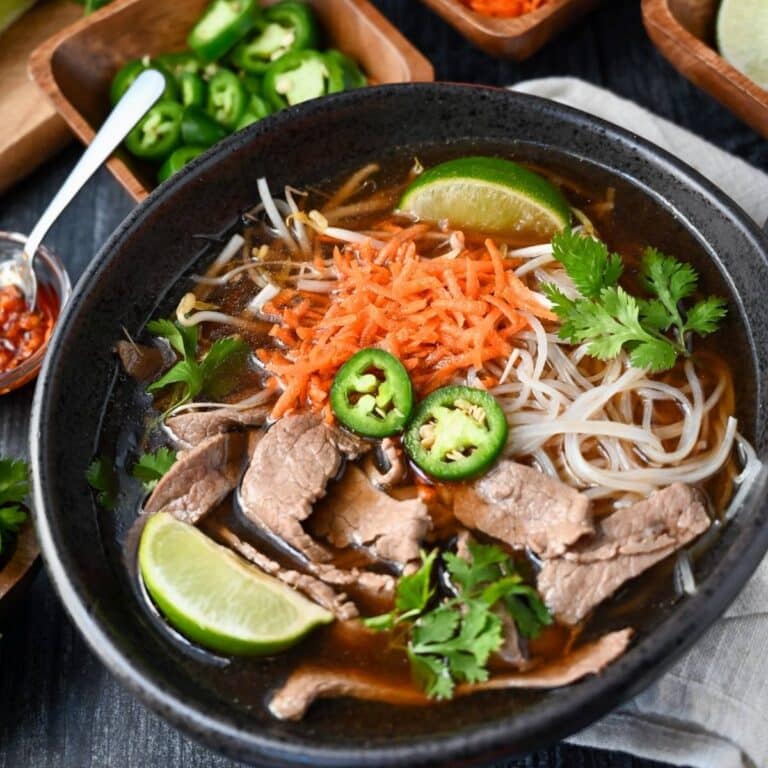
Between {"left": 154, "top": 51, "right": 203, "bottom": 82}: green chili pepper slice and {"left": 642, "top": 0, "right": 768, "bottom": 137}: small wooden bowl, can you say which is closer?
{"left": 642, "top": 0, "right": 768, "bottom": 137}: small wooden bowl

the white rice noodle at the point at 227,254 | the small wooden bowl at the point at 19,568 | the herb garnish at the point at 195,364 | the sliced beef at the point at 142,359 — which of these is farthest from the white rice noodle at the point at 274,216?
the small wooden bowl at the point at 19,568

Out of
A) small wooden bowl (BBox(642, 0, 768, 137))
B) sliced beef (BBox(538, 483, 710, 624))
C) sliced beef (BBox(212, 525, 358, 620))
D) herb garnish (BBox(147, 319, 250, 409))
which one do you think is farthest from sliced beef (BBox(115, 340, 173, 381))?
small wooden bowl (BBox(642, 0, 768, 137))

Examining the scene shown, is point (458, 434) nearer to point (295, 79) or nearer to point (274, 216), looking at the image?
point (274, 216)

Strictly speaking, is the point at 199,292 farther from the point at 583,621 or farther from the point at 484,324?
the point at 583,621

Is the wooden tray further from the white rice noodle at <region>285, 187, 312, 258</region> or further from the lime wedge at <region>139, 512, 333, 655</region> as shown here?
the lime wedge at <region>139, 512, 333, 655</region>

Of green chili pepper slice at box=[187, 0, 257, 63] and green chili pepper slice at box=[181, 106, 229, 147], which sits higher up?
green chili pepper slice at box=[187, 0, 257, 63]

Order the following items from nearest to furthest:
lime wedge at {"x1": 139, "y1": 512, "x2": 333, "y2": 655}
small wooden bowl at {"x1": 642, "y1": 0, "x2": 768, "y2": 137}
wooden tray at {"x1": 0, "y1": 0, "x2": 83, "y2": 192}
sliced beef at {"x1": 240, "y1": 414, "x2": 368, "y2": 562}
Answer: lime wedge at {"x1": 139, "y1": 512, "x2": 333, "y2": 655}
sliced beef at {"x1": 240, "y1": 414, "x2": 368, "y2": 562}
small wooden bowl at {"x1": 642, "y1": 0, "x2": 768, "y2": 137}
wooden tray at {"x1": 0, "y1": 0, "x2": 83, "y2": 192}

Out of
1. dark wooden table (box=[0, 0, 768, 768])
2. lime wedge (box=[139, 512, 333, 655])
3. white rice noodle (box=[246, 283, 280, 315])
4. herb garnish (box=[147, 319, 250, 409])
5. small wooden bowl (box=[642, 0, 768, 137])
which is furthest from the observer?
small wooden bowl (box=[642, 0, 768, 137])

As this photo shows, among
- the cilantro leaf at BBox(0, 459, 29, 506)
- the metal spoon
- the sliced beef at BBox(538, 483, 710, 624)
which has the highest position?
the metal spoon
